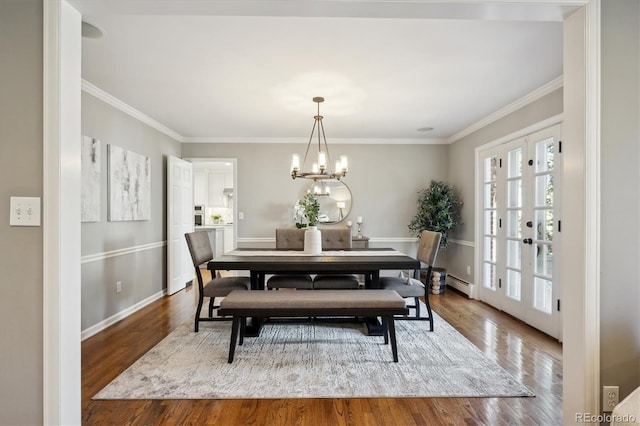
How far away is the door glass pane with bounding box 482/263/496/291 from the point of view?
4.32m

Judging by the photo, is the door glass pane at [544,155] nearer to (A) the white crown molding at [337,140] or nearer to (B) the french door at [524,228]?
(B) the french door at [524,228]

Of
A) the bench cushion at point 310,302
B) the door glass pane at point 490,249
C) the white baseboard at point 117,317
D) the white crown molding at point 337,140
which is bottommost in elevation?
the white baseboard at point 117,317

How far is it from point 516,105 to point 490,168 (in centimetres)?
94

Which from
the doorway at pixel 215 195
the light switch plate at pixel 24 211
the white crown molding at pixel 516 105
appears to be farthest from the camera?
the doorway at pixel 215 195

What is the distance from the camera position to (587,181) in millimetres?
1496

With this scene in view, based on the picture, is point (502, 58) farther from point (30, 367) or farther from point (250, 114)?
point (30, 367)

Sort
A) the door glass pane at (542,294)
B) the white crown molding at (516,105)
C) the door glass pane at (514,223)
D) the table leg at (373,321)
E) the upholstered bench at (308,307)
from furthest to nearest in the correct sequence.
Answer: the door glass pane at (514,223) < the door glass pane at (542,294) < the table leg at (373,321) < the white crown molding at (516,105) < the upholstered bench at (308,307)

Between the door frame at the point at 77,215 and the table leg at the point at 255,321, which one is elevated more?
the door frame at the point at 77,215

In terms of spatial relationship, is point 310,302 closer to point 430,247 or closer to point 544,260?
point 430,247

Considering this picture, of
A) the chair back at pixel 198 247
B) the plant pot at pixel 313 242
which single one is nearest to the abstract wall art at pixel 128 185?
the chair back at pixel 198 247

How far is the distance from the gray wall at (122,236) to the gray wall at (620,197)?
3752 mm

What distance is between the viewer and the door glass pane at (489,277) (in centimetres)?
432

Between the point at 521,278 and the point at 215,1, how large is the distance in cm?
380

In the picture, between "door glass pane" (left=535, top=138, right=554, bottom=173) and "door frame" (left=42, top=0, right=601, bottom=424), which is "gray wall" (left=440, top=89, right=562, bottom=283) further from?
"door frame" (left=42, top=0, right=601, bottom=424)
